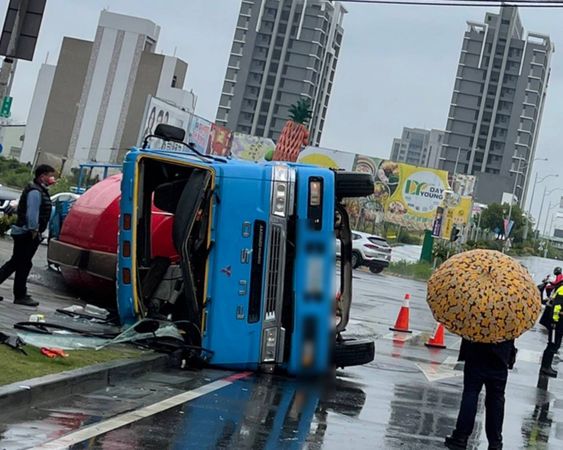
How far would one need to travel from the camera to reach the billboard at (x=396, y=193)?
76.4 metres

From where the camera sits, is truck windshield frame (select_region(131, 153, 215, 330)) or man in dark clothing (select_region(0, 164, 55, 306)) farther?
man in dark clothing (select_region(0, 164, 55, 306))

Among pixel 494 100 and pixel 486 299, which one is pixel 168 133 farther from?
pixel 494 100

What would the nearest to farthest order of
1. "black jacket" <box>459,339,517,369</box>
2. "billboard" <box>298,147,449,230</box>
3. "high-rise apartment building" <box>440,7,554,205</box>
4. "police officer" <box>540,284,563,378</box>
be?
"black jacket" <box>459,339,517,369</box>
"police officer" <box>540,284,563,378</box>
"billboard" <box>298,147,449,230</box>
"high-rise apartment building" <box>440,7,554,205</box>

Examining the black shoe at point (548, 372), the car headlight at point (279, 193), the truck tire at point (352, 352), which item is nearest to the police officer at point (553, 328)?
the black shoe at point (548, 372)

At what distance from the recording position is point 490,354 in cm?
867

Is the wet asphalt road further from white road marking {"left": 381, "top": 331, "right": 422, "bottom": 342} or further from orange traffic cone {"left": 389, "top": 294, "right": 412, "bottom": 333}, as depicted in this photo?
orange traffic cone {"left": 389, "top": 294, "right": 412, "bottom": 333}

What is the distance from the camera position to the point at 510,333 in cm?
838

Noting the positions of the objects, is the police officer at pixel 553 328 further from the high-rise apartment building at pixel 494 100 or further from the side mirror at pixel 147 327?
the high-rise apartment building at pixel 494 100

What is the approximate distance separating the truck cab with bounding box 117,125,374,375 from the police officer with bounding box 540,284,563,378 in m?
5.09

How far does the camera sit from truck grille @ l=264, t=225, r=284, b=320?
11.0m

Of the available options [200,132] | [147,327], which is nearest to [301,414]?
[147,327]

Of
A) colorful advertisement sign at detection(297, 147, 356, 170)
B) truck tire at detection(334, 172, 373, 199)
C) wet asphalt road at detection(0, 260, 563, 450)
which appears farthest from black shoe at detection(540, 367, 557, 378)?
colorful advertisement sign at detection(297, 147, 356, 170)

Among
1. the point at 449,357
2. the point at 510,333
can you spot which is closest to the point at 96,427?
the point at 510,333

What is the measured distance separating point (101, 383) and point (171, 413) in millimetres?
1203
